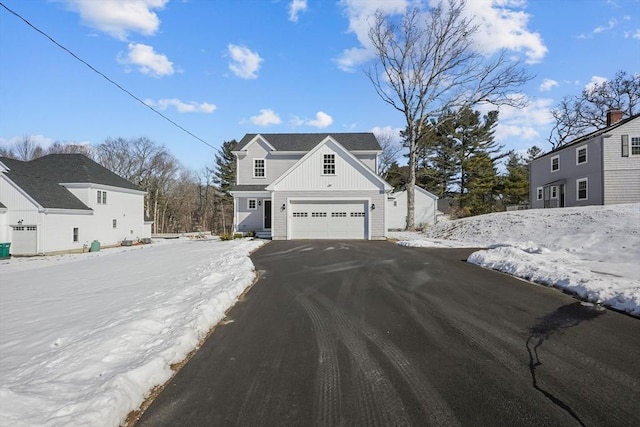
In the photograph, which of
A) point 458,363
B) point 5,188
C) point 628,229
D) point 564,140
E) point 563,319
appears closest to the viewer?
point 458,363

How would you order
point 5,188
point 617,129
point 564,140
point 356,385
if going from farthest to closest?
1. point 564,140
2. point 5,188
3. point 617,129
4. point 356,385

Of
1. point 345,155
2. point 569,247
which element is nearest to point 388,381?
point 569,247

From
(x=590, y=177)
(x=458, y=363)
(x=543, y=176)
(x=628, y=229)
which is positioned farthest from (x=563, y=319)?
(x=543, y=176)

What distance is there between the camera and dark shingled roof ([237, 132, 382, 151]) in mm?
26734

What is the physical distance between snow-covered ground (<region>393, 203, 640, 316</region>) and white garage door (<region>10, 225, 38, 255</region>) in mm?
23676

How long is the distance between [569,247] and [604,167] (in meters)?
12.4

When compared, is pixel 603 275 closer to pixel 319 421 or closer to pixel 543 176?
pixel 319 421

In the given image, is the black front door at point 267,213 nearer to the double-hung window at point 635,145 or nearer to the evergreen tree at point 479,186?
the evergreen tree at point 479,186

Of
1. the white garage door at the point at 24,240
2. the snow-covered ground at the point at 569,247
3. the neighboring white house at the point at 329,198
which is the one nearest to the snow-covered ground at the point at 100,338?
the snow-covered ground at the point at 569,247

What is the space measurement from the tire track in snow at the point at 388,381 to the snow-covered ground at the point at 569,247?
4210 millimetres

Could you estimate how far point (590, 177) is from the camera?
22.5m

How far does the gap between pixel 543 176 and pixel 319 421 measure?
31.5 metres

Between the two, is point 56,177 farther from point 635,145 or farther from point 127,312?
point 635,145

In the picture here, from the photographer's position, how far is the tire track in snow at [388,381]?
2846 mm
